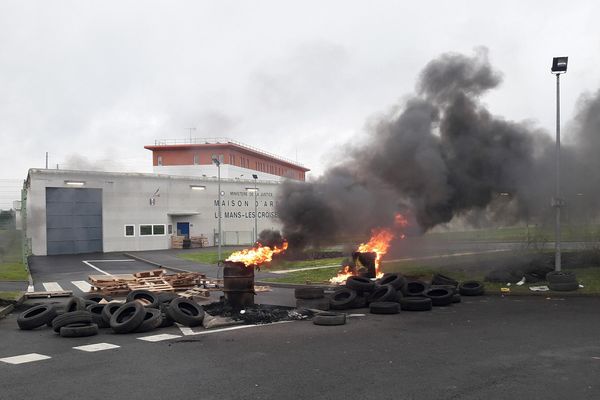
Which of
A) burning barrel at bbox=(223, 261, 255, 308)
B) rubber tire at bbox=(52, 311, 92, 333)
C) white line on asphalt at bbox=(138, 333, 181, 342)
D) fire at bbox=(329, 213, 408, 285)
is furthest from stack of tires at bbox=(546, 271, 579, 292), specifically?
rubber tire at bbox=(52, 311, 92, 333)

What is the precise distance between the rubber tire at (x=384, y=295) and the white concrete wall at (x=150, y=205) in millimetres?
→ 18268

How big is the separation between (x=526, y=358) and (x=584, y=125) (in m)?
13.0

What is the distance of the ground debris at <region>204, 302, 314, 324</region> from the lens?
11297 mm

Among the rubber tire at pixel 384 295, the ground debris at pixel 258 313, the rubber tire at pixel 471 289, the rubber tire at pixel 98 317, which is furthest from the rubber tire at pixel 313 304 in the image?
the rubber tire at pixel 98 317

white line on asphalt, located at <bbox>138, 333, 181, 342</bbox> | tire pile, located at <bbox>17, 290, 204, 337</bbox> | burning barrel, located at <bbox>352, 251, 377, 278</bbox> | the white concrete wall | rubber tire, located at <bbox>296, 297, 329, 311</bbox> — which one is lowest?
rubber tire, located at <bbox>296, 297, 329, 311</bbox>

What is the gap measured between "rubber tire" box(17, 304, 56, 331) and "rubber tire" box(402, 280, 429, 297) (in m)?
8.65

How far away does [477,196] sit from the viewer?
Result: 59.0ft

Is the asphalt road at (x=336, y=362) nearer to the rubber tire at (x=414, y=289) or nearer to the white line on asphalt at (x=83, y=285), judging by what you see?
the rubber tire at (x=414, y=289)

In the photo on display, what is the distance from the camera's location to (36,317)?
34.7ft

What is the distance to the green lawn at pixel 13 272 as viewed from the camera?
19859mm

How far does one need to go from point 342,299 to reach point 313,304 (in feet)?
2.69

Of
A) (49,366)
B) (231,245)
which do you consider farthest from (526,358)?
(231,245)

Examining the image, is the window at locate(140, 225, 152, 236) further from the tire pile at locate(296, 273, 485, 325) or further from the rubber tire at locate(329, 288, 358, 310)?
the rubber tire at locate(329, 288, 358, 310)

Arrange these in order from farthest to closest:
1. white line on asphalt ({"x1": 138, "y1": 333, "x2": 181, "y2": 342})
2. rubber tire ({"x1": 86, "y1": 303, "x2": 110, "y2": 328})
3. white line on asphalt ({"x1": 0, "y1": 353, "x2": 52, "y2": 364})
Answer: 1. rubber tire ({"x1": 86, "y1": 303, "x2": 110, "y2": 328})
2. white line on asphalt ({"x1": 138, "y1": 333, "x2": 181, "y2": 342})
3. white line on asphalt ({"x1": 0, "y1": 353, "x2": 52, "y2": 364})
